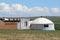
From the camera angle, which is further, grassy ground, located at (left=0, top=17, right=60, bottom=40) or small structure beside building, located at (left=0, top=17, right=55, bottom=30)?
small structure beside building, located at (left=0, top=17, right=55, bottom=30)

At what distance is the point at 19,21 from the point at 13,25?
2.21 metres

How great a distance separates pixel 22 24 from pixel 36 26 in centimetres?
331

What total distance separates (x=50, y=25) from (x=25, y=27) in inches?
232

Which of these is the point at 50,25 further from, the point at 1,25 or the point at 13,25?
the point at 1,25

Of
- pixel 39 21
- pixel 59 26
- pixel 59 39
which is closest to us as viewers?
pixel 59 39

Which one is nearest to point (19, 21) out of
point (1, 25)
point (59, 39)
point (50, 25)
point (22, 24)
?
point (22, 24)

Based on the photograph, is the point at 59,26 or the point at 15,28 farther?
the point at 59,26

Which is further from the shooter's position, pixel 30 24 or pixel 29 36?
pixel 30 24

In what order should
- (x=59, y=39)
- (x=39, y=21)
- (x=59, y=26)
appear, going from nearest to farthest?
(x=59, y=39)
(x=39, y=21)
(x=59, y=26)

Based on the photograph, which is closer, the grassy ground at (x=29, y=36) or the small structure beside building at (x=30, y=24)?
the grassy ground at (x=29, y=36)

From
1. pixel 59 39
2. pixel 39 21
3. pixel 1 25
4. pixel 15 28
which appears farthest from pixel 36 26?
pixel 59 39

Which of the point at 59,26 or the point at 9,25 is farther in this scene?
the point at 59,26

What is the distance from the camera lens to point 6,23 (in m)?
46.7

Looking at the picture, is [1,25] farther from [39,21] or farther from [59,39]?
[59,39]
